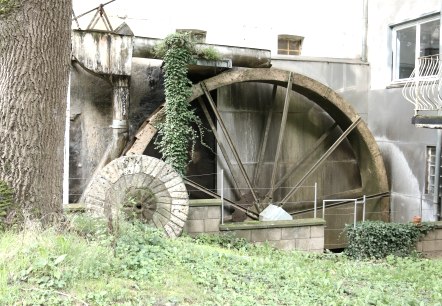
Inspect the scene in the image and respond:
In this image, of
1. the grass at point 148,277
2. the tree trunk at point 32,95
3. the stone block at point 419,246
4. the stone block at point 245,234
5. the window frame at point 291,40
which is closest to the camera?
the grass at point 148,277

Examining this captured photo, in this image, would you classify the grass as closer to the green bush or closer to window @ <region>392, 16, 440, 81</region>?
the green bush

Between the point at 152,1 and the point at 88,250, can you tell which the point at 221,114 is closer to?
the point at 152,1

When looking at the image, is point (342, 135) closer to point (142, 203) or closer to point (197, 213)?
point (197, 213)

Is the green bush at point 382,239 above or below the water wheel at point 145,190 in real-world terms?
below

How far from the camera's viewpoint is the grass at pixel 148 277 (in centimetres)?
340

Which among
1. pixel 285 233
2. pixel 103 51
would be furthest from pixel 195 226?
pixel 103 51

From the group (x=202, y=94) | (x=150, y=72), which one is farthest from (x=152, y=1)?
(x=202, y=94)

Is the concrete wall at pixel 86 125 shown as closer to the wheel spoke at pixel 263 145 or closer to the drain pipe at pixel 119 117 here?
the drain pipe at pixel 119 117

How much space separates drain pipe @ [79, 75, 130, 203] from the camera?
327 inches

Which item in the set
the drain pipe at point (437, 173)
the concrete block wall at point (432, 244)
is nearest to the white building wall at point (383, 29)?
the drain pipe at point (437, 173)

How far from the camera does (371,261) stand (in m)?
7.94

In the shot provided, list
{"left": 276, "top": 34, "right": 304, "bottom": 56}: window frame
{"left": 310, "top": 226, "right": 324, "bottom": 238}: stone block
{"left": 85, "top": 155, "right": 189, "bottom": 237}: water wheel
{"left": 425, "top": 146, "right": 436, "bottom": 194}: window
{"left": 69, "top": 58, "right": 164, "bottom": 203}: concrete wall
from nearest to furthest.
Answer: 1. {"left": 85, "top": 155, "right": 189, "bottom": 237}: water wheel
2. {"left": 310, "top": 226, "right": 324, "bottom": 238}: stone block
3. {"left": 69, "top": 58, "right": 164, "bottom": 203}: concrete wall
4. {"left": 425, "top": 146, "right": 436, "bottom": 194}: window
5. {"left": 276, "top": 34, "right": 304, "bottom": 56}: window frame

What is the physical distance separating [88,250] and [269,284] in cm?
160

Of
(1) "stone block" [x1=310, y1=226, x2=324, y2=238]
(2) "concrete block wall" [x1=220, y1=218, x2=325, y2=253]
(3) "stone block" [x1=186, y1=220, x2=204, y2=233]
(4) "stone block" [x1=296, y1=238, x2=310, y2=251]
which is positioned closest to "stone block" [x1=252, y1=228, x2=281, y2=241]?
(2) "concrete block wall" [x1=220, y1=218, x2=325, y2=253]
